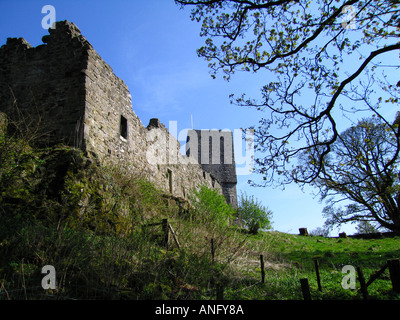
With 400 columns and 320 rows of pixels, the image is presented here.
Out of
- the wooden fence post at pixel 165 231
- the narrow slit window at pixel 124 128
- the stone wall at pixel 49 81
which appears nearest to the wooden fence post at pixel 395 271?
the wooden fence post at pixel 165 231

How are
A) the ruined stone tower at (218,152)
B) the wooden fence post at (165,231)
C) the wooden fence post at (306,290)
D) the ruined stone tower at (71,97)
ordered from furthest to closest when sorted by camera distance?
1. the ruined stone tower at (218,152)
2. the ruined stone tower at (71,97)
3. the wooden fence post at (165,231)
4. the wooden fence post at (306,290)

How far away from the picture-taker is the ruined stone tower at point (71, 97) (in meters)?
8.82

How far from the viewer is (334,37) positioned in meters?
7.02

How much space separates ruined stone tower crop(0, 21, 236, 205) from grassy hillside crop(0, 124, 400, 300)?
1.06 metres

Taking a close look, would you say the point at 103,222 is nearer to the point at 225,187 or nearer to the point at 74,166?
the point at 74,166

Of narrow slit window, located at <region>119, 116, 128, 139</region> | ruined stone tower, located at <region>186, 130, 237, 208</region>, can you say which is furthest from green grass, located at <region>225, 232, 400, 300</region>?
ruined stone tower, located at <region>186, 130, 237, 208</region>

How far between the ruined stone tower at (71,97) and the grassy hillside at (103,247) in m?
1.06

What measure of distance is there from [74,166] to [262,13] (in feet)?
20.3

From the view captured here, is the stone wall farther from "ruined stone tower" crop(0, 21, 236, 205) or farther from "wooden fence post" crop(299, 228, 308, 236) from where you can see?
"wooden fence post" crop(299, 228, 308, 236)

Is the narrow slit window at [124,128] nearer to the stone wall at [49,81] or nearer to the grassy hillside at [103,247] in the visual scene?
the stone wall at [49,81]

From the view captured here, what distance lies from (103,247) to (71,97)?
5.92 meters

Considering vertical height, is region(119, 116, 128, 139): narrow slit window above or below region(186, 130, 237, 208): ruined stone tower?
below

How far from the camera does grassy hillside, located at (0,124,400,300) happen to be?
14.7 ft
